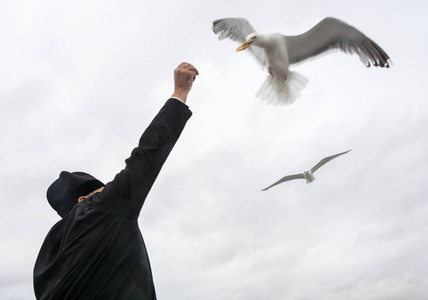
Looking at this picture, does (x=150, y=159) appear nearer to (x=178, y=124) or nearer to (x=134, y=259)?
(x=178, y=124)

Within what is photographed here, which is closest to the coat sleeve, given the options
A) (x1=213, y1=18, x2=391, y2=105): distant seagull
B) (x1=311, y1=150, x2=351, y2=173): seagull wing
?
(x1=213, y1=18, x2=391, y2=105): distant seagull

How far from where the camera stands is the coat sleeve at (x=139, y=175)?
6.14ft

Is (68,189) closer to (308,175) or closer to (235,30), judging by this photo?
(235,30)

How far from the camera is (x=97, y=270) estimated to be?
6.07 ft

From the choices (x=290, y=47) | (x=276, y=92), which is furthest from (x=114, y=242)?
(x=290, y=47)

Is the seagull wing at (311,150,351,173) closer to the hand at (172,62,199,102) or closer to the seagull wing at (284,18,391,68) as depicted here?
the seagull wing at (284,18,391,68)

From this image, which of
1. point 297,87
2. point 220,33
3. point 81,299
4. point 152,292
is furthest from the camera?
point 220,33

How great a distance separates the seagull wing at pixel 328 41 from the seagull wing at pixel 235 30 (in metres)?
0.59

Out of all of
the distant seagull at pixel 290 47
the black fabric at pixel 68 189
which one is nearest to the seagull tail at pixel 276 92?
the distant seagull at pixel 290 47

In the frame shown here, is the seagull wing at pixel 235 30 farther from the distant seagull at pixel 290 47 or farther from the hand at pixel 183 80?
the hand at pixel 183 80

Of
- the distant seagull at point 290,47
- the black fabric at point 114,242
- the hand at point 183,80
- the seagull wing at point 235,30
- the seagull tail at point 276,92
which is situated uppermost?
the seagull wing at point 235,30

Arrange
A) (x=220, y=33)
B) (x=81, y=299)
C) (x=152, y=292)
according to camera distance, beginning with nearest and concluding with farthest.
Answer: (x=81, y=299)
(x=152, y=292)
(x=220, y=33)

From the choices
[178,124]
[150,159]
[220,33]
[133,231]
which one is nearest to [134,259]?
[133,231]

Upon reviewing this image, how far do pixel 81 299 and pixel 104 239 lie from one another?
0.25 meters
